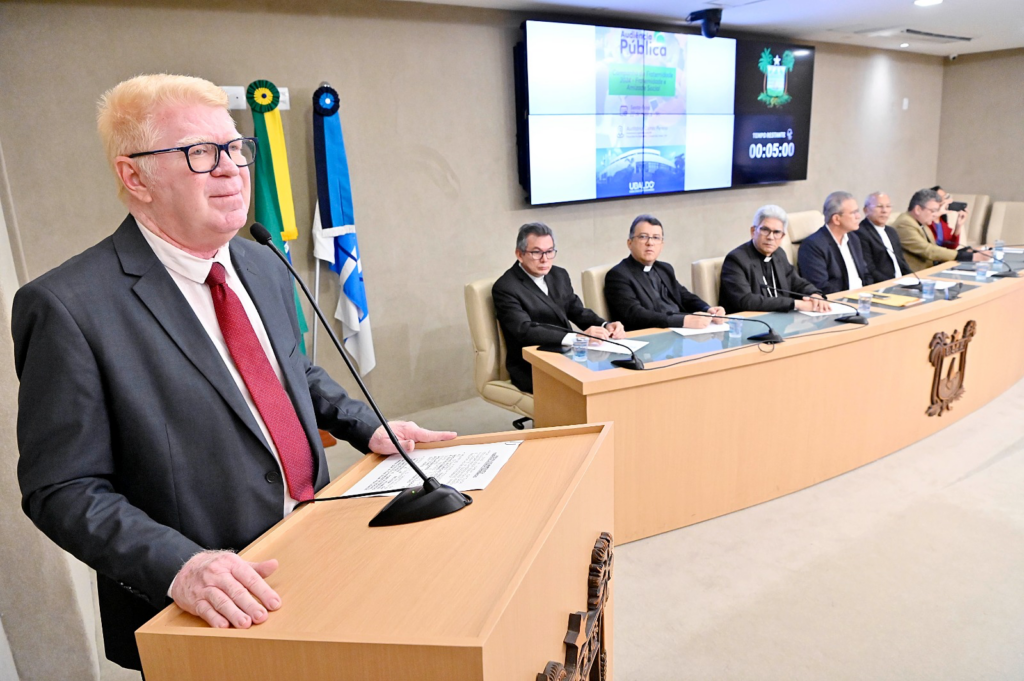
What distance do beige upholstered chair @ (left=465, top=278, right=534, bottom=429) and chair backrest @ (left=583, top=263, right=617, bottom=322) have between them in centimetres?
64

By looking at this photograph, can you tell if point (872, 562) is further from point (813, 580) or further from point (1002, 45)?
point (1002, 45)

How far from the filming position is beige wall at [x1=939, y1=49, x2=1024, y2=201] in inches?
286

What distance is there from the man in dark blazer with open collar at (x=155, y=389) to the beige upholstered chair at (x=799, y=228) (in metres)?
4.24

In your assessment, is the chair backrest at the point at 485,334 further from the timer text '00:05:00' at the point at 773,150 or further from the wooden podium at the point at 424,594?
the timer text '00:05:00' at the point at 773,150

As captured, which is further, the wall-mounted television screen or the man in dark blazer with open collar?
the wall-mounted television screen

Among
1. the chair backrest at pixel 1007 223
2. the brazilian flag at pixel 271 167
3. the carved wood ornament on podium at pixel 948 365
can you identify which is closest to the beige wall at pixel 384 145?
the brazilian flag at pixel 271 167

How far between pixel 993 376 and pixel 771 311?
1.68 m

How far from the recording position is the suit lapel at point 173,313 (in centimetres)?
98

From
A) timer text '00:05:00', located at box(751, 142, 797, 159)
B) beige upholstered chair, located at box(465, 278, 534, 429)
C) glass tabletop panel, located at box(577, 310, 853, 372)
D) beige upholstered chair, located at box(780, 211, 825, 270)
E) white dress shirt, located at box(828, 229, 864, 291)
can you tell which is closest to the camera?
glass tabletop panel, located at box(577, 310, 853, 372)

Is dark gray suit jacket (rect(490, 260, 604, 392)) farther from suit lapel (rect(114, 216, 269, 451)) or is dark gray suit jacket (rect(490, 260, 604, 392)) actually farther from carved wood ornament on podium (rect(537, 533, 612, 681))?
suit lapel (rect(114, 216, 269, 451))

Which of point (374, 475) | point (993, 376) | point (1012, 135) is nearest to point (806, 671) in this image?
point (374, 475)

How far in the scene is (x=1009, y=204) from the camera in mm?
7078

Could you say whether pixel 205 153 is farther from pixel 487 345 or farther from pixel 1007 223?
pixel 1007 223

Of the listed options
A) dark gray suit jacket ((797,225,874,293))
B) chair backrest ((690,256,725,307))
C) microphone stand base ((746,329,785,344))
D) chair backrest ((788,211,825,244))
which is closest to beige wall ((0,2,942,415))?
chair backrest ((788,211,825,244))
